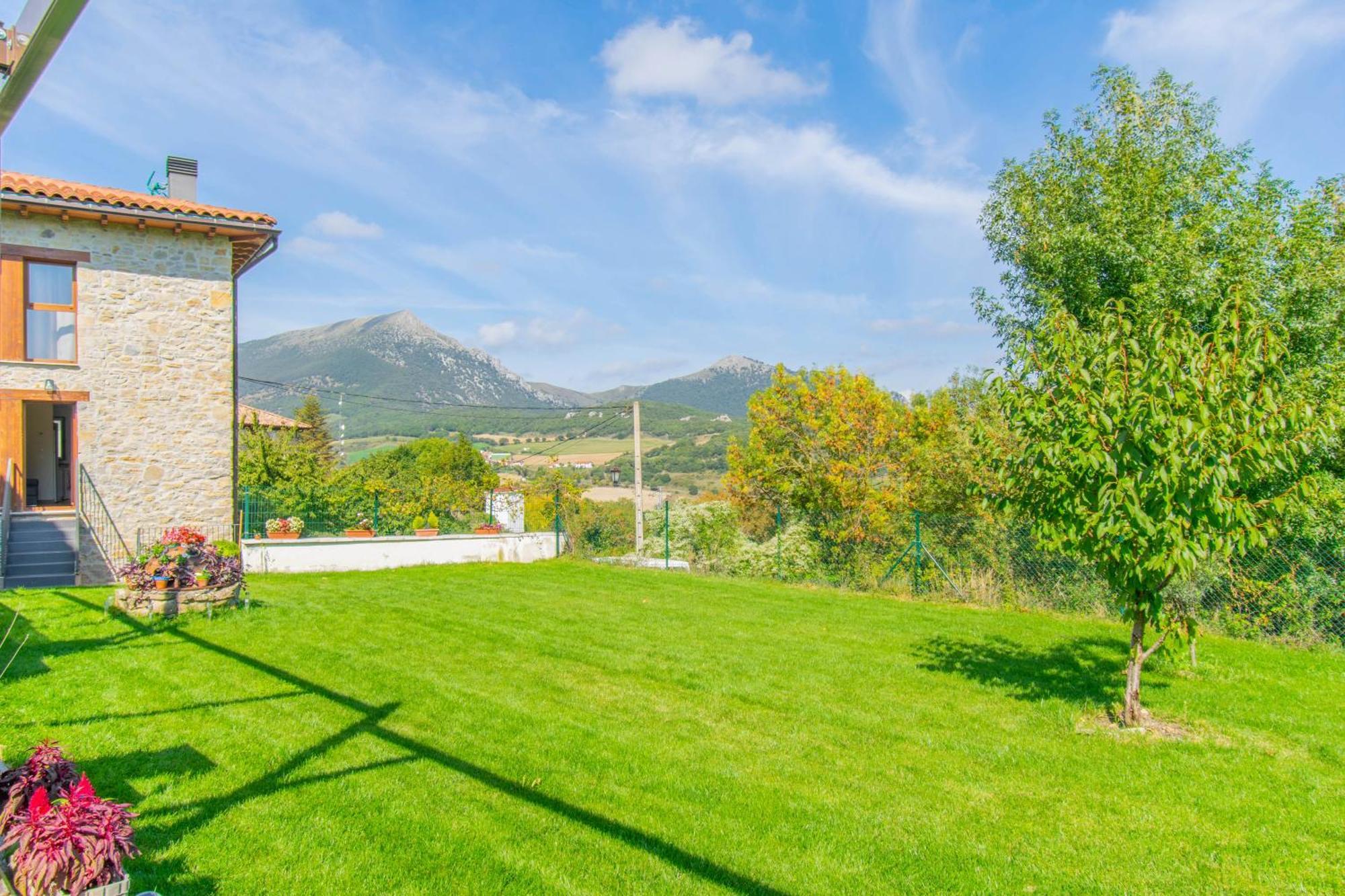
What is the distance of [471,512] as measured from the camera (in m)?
21.8

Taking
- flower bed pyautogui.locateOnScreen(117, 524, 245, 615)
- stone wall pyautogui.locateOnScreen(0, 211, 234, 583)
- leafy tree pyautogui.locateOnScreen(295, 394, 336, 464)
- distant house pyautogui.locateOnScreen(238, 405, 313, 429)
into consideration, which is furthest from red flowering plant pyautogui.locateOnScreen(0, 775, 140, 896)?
leafy tree pyautogui.locateOnScreen(295, 394, 336, 464)

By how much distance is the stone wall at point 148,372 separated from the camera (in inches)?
526

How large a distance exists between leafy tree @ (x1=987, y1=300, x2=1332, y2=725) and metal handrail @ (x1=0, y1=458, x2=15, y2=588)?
14.5 meters

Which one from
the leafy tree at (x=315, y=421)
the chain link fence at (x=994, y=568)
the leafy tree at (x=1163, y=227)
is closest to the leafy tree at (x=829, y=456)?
the chain link fence at (x=994, y=568)

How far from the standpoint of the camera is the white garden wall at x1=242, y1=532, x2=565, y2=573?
15031 millimetres

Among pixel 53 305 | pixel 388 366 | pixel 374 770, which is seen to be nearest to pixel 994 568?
pixel 374 770

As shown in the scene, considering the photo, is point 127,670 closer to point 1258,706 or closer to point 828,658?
point 828,658

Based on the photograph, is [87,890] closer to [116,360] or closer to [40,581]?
[40,581]

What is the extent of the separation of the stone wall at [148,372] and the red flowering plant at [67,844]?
13102 mm

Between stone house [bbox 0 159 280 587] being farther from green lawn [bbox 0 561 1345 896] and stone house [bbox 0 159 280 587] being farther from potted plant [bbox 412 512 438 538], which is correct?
green lawn [bbox 0 561 1345 896]

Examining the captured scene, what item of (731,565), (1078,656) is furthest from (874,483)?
(1078,656)

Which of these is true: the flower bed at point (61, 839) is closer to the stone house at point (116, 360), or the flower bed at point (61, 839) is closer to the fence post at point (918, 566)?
the stone house at point (116, 360)

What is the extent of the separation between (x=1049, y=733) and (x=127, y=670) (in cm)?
774

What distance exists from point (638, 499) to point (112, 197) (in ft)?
42.0
